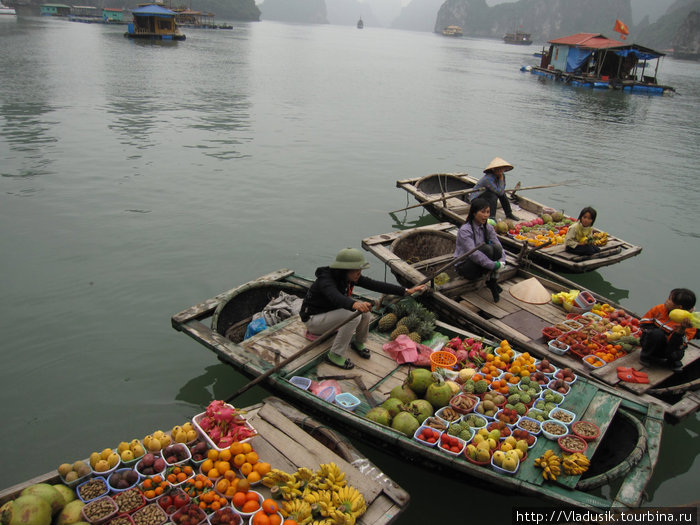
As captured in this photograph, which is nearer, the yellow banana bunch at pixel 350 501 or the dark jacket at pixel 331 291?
the yellow banana bunch at pixel 350 501

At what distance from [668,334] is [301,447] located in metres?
4.62

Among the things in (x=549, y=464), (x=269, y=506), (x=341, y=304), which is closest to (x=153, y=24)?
(x=341, y=304)

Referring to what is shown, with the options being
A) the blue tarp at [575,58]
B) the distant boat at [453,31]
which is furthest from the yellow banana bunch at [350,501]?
the distant boat at [453,31]

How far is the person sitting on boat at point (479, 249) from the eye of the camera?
24.8 ft

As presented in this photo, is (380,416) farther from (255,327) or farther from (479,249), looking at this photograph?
(479,249)

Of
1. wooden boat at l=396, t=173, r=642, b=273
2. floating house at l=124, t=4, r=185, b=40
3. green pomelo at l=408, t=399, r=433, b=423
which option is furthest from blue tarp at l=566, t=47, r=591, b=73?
green pomelo at l=408, t=399, r=433, b=423

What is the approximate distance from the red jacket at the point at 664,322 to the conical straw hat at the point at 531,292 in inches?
63.6

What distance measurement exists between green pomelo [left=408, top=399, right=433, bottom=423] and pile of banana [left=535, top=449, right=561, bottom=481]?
1140 millimetres

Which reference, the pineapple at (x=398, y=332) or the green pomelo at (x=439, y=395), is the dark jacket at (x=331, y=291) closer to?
the pineapple at (x=398, y=332)

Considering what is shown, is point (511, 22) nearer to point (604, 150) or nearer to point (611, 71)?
point (611, 71)

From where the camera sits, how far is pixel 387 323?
6910 millimetres

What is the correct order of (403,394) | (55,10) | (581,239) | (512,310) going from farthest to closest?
(55,10), (581,239), (512,310), (403,394)

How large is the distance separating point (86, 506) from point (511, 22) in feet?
617

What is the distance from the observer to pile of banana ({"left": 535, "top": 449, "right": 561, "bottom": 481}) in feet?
14.7
